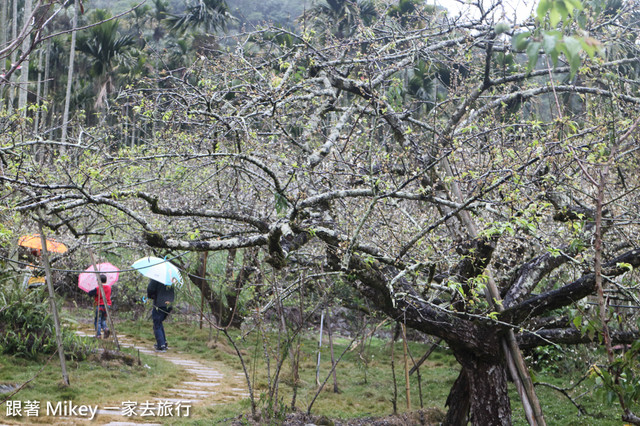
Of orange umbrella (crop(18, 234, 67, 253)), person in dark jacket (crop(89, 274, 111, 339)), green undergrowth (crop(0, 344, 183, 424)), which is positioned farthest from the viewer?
person in dark jacket (crop(89, 274, 111, 339))

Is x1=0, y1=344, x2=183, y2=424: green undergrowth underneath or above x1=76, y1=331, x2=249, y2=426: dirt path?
above

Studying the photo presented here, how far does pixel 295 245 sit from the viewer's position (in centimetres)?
490

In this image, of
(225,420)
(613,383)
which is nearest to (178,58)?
(225,420)

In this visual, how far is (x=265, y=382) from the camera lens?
737 centimetres

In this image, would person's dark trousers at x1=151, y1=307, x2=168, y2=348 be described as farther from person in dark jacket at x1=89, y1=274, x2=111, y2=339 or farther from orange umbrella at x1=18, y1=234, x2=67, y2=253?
orange umbrella at x1=18, y1=234, x2=67, y2=253

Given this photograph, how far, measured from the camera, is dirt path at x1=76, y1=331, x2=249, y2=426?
515 centimetres

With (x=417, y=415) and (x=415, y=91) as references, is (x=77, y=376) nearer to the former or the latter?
(x=417, y=415)

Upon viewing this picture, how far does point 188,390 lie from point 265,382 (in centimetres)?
126

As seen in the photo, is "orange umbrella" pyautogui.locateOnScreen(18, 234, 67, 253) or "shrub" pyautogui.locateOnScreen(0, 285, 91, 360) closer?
"shrub" pyautogui.locateOnScreen(0, 285, 91, 360)

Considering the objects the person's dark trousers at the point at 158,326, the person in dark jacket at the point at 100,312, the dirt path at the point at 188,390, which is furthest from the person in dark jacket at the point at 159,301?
the person in dark jacket at the point at 100,312

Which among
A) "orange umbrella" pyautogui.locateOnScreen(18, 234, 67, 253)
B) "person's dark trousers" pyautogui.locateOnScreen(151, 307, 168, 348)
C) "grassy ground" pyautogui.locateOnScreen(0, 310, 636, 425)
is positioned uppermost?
"orange umbrella" pyautogui.locateOnScreen(18, 234, 67, 253)

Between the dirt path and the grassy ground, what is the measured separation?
0.55 ft

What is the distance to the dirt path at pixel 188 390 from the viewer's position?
5145 mm

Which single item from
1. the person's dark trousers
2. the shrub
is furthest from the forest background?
the person's dark trousers
